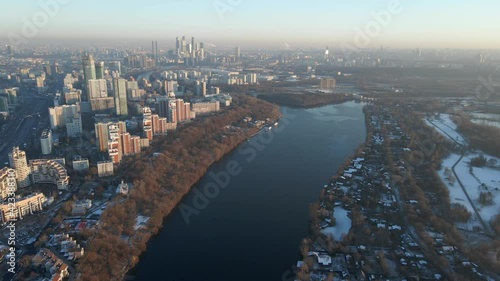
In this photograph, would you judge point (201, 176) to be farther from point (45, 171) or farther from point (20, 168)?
point (20, 168)

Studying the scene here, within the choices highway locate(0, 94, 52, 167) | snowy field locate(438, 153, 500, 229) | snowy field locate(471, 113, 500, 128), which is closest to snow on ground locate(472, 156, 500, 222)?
snowy field locate(438, 153, 500, 229)

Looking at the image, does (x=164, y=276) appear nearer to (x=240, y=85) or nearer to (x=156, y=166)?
(x=156, y=166)

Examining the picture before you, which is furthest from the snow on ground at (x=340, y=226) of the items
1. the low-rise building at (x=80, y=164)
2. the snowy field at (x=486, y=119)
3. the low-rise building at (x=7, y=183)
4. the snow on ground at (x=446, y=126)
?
the snowy field at (x=486, y=119)

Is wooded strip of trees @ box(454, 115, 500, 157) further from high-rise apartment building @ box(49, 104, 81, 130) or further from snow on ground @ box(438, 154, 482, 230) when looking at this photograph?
high-rise apartment building @ box(49, 104, 81, 130)

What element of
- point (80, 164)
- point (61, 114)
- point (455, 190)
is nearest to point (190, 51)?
point (61, 114)


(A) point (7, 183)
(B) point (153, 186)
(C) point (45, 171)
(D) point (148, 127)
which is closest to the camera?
(A) point (7, 183)

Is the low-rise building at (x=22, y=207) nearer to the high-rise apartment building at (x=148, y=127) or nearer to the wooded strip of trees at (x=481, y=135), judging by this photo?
the high-rise apartment building at (x=148, y=127)
